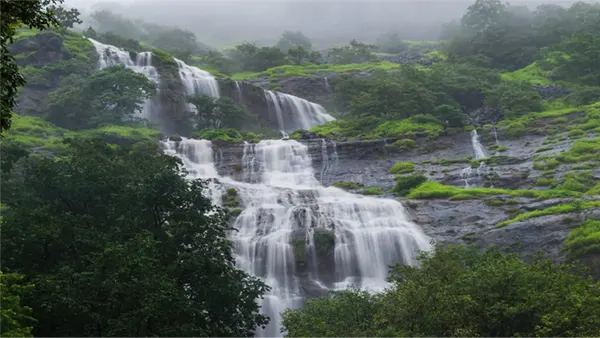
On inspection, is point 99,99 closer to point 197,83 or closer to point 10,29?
point 197,83

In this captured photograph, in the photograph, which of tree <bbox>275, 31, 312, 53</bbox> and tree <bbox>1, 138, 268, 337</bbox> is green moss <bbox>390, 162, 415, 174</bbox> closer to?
tree <bbox>1, 138, 268, 337</bbox>

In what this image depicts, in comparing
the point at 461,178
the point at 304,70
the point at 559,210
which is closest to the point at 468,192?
the point at 461,178

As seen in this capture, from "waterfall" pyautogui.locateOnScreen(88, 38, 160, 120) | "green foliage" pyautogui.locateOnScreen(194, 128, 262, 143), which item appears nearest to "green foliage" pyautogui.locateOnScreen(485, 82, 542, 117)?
"green foliage" pyautogui.locateOnScreen(194, 128, 262, 143)

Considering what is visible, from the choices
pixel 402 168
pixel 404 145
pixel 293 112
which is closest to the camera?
pixel 402 168

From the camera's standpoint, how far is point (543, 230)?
Answer: 112 ft

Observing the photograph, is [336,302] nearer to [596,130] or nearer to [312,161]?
[312,161]

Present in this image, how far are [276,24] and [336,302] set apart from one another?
17860 centimetres

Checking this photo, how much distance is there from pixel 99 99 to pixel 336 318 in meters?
40.0

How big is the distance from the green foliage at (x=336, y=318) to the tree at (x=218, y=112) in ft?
119

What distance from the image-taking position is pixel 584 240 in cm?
3138

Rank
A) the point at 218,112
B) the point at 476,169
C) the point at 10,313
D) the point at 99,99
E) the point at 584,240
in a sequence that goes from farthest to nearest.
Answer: the point at 218,112 → the point at 99,99 → the point at 476,169 → the point at 584,240 → the point at 10,313

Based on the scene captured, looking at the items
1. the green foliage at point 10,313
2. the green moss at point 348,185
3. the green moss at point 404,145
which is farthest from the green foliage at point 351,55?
the green foliage at point 10,313

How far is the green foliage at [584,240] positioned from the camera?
102ft

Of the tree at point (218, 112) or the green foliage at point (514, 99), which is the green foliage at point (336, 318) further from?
the green foliage at point (514, 99)
